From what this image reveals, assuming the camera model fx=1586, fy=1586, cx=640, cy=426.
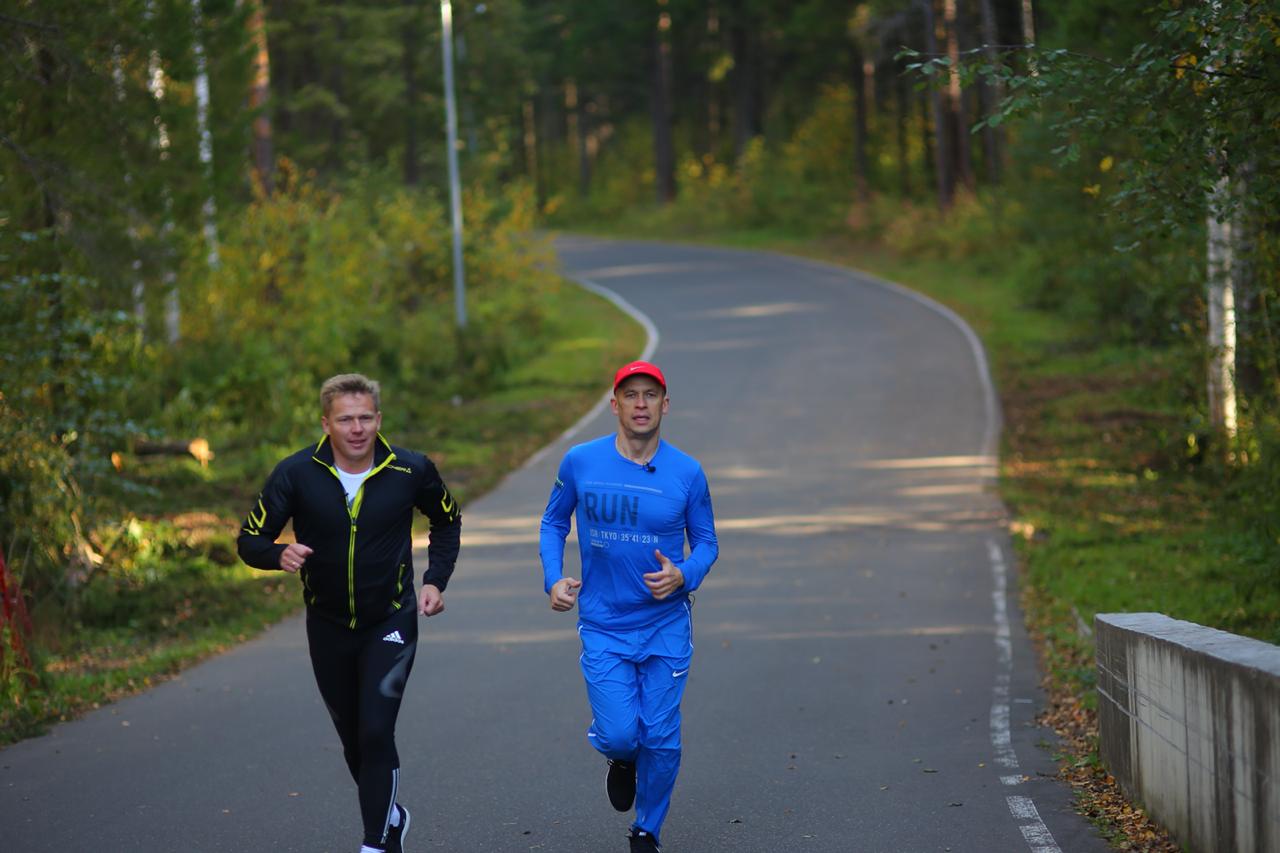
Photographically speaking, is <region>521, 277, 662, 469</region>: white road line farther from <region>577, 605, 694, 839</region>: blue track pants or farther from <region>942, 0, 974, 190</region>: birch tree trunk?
<region>577, 605, 694, 839</region>: blue track pants

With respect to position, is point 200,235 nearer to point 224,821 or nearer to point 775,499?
point 775,499

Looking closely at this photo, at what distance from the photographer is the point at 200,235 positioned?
18.9 meters

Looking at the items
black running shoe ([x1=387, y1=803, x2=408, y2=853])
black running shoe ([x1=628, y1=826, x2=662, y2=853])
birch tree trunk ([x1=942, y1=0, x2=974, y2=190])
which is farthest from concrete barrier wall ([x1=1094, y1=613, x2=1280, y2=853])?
birch tree trunk ([x1=942, y1=0, x2=974, y2=190])

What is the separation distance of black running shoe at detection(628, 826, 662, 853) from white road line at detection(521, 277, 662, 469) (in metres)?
13.5

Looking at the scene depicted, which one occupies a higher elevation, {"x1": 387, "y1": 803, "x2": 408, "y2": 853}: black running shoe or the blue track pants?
the blue track pants

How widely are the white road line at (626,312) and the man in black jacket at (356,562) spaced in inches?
528

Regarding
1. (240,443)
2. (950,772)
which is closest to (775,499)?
(240,443)

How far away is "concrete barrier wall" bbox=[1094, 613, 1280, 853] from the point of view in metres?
5.24

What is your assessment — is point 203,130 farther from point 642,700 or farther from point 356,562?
point 642,700

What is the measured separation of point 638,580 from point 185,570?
10062mm

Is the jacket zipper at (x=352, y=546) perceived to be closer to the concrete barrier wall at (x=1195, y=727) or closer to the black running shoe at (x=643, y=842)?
the black running shoe at (x=643, y=842)

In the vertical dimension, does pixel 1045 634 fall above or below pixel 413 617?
below

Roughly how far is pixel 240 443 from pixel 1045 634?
13.6 m

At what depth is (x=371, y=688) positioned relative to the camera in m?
6.16
